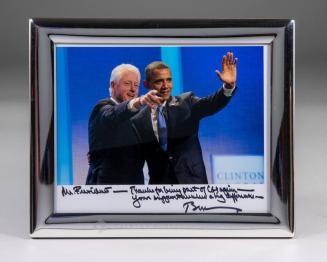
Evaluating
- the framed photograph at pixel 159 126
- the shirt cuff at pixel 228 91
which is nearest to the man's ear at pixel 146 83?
the framed photograph at pixel 159 126

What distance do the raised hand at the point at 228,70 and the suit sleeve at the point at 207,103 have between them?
0.05 feet

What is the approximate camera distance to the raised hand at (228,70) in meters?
0.82

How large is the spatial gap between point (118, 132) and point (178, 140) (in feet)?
0.27

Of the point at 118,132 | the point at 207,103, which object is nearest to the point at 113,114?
the point at 118,132

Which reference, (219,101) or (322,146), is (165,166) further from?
(322,146)

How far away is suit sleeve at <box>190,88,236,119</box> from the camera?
82cm

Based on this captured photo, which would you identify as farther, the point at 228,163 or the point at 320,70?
the point at 320,70

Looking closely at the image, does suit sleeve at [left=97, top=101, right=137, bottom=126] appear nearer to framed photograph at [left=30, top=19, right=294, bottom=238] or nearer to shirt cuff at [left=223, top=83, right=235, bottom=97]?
framed photograph at [left=30, top=19, right=294, bottom=238]

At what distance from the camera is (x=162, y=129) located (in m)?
0.82

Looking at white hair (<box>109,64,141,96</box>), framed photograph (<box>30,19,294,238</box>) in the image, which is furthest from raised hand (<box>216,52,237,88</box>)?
white hair (<box>109,64,141,96</box>)

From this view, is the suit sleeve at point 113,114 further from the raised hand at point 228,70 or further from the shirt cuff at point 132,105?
the raised hand at point 228,70

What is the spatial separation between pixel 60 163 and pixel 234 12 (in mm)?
525

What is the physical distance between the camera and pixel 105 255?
76 cm

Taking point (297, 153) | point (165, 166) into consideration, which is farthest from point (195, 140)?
point (297, 153)
